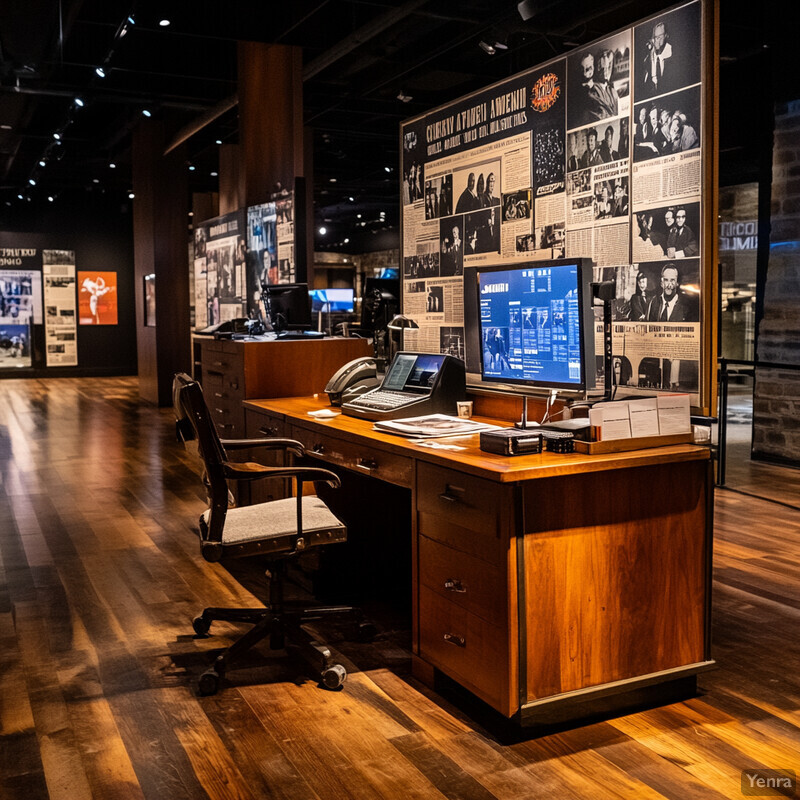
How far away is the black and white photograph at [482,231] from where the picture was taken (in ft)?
13.2

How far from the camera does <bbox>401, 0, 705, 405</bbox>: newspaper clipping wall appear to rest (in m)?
3.00

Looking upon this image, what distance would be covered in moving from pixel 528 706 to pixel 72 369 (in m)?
16.9

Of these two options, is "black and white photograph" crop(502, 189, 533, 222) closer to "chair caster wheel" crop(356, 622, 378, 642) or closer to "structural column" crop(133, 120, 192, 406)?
"chair caster wheel" crop(356, 622, 378, 642)

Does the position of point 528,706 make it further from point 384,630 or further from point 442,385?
point 442,385

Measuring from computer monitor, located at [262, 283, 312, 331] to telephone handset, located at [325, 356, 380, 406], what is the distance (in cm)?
128

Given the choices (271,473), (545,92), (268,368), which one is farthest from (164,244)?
(271,473)

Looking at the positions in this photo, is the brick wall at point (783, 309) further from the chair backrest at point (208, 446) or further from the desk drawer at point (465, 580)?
the chair backrest at point (208, 446)

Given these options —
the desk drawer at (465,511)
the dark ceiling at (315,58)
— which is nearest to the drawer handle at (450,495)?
the desk drawer at (465,511)

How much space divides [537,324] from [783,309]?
5.02 metres

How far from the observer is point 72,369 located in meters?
17.8

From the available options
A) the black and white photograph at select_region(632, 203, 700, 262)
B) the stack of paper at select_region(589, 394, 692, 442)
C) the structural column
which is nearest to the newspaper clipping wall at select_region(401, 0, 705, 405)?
the black and white photograph at select_region(632, 203, 700, 262)

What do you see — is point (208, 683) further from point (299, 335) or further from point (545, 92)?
point (545, 92)

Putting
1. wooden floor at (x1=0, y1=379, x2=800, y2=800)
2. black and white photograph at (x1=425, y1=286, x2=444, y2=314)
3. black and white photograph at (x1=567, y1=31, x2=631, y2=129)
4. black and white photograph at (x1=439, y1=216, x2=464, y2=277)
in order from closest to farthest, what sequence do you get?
wooden floor at (x1=0, y1=379, x2=800, y2=800), black and white photograph at (x1=567, y1=31, x2=631, y2=129), black and white photograph at (x1=439, y1=216, x2=464, y2=277), black and white photograph at (x1=425, y1=286, x2=444, y2=314)

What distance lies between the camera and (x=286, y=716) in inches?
109
